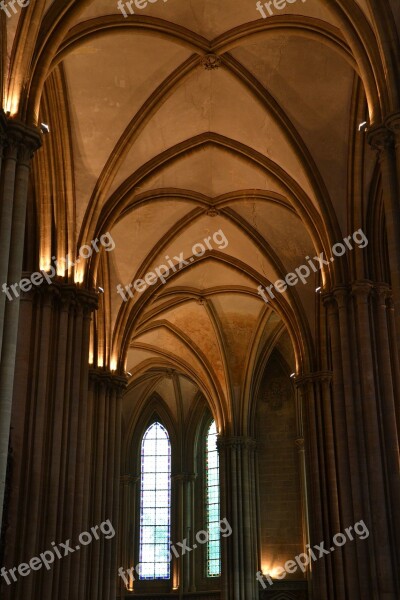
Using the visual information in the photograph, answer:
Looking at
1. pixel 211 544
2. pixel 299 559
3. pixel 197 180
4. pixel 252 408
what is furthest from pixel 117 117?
pixel 211 544

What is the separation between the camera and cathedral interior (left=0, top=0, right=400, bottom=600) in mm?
14367

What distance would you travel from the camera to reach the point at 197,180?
904 inches

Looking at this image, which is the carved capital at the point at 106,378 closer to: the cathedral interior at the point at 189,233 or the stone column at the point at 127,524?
the cathedral interior at the point at 189,233

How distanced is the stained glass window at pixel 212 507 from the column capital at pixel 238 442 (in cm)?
342

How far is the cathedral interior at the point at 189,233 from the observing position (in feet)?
47.1

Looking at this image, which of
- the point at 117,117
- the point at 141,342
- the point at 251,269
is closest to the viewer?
the point at 117,117

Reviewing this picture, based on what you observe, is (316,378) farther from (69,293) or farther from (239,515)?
(69,293)

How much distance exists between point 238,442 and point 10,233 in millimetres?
19468

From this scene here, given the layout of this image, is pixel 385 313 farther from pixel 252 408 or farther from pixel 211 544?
pixel 211 544

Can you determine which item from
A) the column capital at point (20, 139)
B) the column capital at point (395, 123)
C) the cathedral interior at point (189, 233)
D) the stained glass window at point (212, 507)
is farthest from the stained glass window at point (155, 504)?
the column capital at point (395, 123)

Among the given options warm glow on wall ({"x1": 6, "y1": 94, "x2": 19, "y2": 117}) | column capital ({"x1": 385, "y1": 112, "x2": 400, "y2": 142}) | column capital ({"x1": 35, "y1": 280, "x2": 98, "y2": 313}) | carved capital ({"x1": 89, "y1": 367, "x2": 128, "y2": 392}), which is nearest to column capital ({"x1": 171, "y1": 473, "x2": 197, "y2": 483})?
carved capital ({"x1": 89, "y1": 367, "x2": 128, "y2": 392})

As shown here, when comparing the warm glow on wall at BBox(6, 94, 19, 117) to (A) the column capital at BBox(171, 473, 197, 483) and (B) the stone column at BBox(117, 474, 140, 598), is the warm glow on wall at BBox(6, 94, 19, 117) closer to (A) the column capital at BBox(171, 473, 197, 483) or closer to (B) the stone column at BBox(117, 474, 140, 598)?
(A) the column capital at BBox(171, 473, 197, 483)

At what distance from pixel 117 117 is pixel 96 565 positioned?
37.4 ft

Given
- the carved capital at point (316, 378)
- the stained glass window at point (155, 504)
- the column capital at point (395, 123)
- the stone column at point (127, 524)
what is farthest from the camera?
the stained glass window at point (155, 504)
